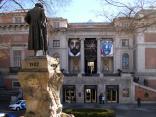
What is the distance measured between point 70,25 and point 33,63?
178 feet

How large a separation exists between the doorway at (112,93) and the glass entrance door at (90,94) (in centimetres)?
188

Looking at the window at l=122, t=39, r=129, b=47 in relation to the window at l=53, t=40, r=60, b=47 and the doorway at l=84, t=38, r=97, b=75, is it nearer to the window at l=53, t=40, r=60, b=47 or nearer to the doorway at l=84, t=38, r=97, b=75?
the doorway at l=84, t=38, r=97, b=75

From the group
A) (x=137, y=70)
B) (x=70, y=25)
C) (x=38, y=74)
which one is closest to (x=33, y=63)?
(x=38, y=74)

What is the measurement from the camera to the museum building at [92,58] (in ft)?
200

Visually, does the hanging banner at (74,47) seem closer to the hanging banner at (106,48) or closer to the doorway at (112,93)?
the hanging banner at (106,48)

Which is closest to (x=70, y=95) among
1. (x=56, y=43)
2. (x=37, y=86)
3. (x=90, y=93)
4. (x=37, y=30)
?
(x=90, y=93)

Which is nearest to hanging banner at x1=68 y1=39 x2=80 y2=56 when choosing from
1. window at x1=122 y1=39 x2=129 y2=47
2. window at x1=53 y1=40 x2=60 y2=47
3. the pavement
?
window at x1=53 y1=40 x2=60 y2=47

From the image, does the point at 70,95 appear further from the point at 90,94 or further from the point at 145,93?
the point at 145,93

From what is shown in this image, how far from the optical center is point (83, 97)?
61.2 meters

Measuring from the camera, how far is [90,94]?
203 ft

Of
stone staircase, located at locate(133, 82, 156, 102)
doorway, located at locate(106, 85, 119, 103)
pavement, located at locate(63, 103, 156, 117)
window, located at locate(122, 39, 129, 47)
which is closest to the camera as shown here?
pavement, located at locate(63, 103, 156, 117)

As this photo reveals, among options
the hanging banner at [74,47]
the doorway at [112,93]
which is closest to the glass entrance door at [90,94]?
the doorway at [112,93]

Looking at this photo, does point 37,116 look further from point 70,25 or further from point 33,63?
point 70,25

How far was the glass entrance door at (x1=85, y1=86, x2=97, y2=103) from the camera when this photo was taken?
61394mm
